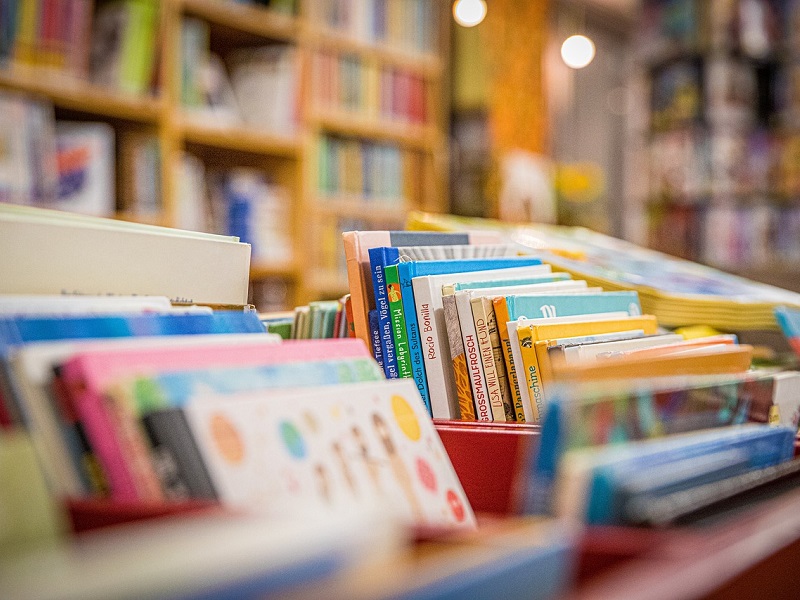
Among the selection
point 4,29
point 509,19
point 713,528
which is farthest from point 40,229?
point 509,19

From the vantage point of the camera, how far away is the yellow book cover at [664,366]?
2.29ft

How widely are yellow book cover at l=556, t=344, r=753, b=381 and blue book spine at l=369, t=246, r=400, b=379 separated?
323mm

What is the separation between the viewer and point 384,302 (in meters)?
1.10

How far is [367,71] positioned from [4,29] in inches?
71.9

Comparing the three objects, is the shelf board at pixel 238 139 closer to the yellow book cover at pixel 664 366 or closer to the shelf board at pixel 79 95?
the shelf board at pixel 79 95

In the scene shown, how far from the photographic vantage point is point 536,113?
5359mm

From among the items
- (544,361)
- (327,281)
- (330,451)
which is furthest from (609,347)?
(327,281)

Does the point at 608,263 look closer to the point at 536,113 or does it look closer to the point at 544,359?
the point at 544,359

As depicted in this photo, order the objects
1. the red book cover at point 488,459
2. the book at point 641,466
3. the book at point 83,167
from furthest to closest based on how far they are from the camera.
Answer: the book at point 83,167, the red book cover at point 488,459, the book at point 641,466

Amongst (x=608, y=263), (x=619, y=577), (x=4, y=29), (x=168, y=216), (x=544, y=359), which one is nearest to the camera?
(x=619, y=577)

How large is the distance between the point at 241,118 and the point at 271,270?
0.63 metres

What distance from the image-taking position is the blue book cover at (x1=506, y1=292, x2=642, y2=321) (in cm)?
106

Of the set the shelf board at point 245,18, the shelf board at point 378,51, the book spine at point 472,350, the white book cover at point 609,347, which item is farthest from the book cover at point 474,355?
the shelf board at point 378,51

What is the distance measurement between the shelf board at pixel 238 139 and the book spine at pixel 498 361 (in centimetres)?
220
